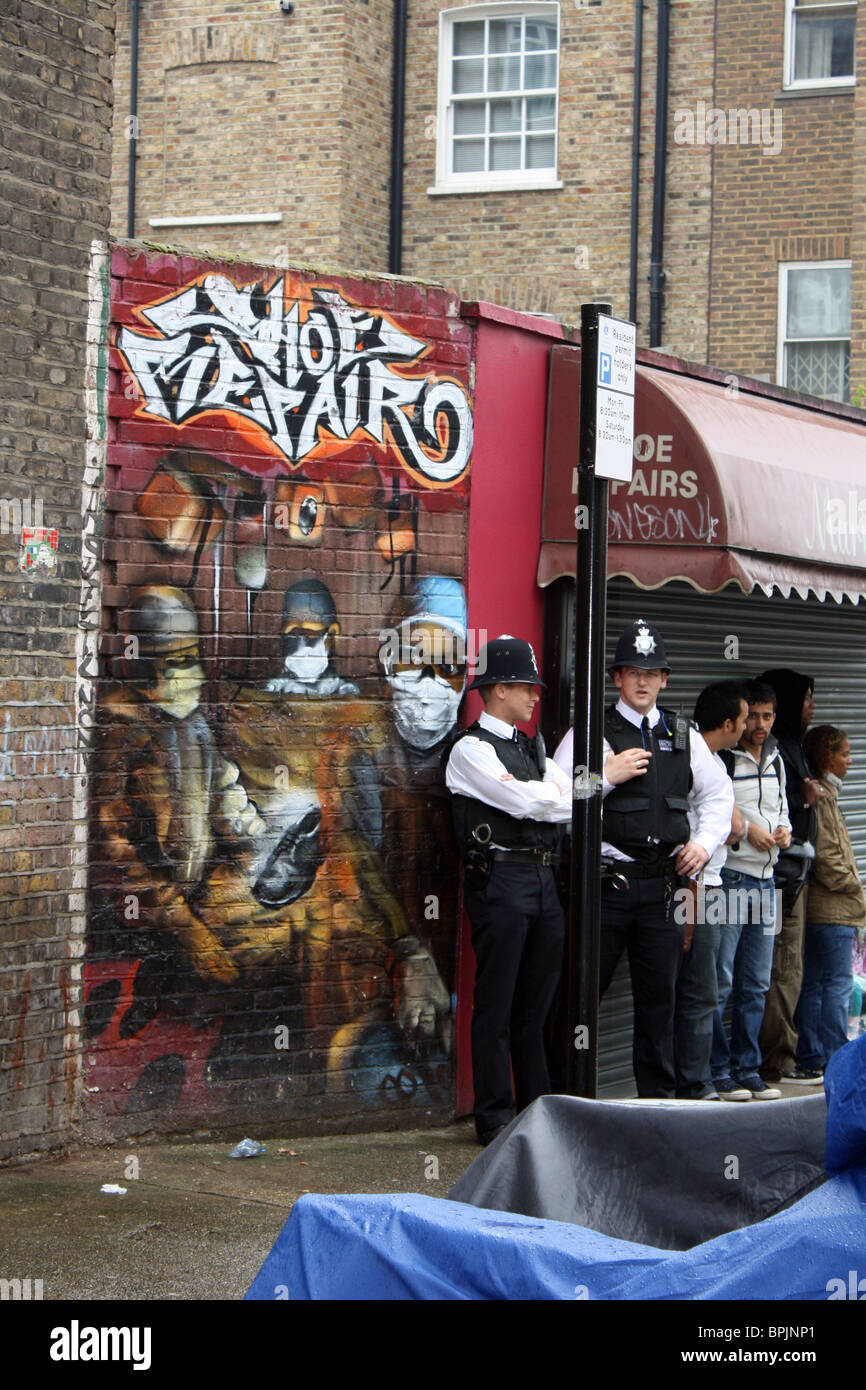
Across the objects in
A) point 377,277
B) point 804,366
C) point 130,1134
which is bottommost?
point 130,1134

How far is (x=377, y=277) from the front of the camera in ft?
23.9

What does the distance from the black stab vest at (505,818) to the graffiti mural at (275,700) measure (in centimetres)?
32

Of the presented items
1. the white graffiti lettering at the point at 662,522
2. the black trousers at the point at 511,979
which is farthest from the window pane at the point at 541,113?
the black trousers at the point at 511,979

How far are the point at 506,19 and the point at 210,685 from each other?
51.3 ft

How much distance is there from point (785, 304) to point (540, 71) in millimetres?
4167

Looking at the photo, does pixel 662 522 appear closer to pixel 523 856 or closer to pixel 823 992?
pixel 523 856

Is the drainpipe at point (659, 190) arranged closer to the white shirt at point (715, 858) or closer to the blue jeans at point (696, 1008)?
the white shirt at point (715, 858)

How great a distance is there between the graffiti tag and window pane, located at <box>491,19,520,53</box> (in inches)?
555

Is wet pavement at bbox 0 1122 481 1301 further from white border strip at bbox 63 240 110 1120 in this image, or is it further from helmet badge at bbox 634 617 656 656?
helmet badge at bbox 634 617 656 656

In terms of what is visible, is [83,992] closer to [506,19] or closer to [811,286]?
[811,286]

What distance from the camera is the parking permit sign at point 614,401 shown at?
229 inches

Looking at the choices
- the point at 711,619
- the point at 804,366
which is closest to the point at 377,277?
the point at 711,619

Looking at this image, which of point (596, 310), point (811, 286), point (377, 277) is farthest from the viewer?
point (811, 286)

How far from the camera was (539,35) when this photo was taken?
65.3 feet
